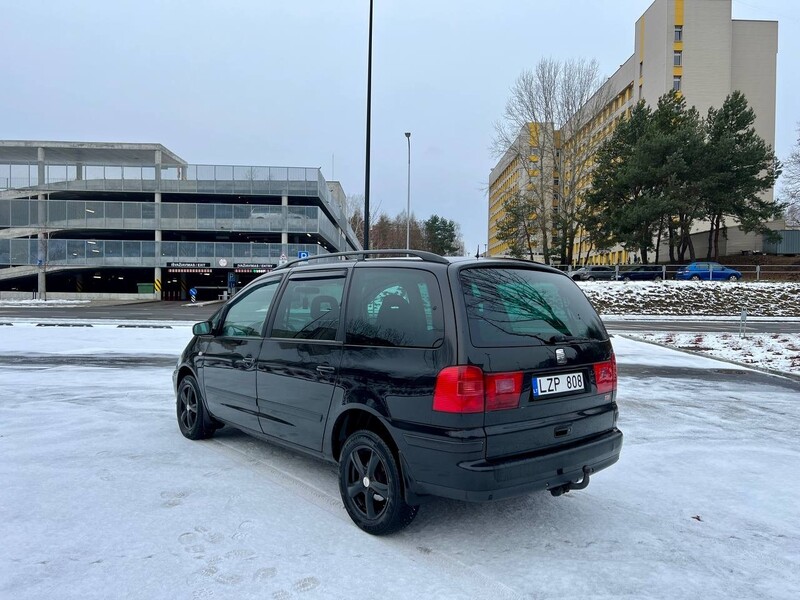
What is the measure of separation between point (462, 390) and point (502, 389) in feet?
0.86

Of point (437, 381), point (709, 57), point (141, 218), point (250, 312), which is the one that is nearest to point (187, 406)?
point (250, 312)

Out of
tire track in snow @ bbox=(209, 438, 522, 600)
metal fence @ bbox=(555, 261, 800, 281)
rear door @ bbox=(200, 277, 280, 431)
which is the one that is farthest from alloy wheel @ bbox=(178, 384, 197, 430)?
metal fence @ bbox=(555, 261, 800, 281)

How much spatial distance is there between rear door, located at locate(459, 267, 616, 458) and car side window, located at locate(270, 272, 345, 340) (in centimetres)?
106

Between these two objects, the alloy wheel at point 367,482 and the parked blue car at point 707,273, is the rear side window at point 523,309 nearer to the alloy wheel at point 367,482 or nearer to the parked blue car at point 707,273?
the alloy wheel at point 367,482

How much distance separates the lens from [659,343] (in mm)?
15352

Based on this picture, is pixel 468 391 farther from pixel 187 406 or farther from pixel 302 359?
pixel 187 406

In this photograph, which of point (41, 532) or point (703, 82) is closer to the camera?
point (41, 532)

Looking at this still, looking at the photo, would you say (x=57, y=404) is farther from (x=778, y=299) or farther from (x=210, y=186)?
(x=210, y=186)

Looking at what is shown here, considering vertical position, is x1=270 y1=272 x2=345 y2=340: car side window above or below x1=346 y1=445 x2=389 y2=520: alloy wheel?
above

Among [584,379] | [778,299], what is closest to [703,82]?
[778,299]

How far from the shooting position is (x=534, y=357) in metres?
3.35

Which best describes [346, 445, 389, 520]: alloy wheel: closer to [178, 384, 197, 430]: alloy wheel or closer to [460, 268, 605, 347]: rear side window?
[460, 268, 605, 347]: rear side window

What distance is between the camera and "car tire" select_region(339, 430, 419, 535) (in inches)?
132

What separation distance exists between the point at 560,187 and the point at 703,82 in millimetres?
25185
